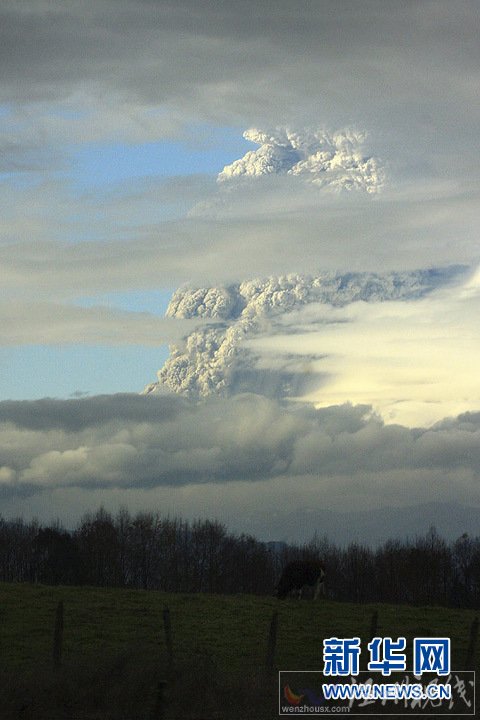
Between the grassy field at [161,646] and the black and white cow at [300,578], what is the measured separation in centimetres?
324

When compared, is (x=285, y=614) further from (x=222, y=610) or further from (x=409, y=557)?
(x=409, y=557)

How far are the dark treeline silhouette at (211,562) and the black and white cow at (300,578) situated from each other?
33894 millimetres

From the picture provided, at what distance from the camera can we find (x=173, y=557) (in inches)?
4766

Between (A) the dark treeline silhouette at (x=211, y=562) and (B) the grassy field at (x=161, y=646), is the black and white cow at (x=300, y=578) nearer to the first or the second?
(B) the grassy field at (x=161, y=646)

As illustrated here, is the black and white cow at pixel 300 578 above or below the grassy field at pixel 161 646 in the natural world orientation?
above

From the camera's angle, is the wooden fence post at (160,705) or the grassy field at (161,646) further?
the grassy field at (161,646)

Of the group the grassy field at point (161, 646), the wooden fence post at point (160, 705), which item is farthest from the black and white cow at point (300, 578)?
the wooden fence post at point (160, 705)

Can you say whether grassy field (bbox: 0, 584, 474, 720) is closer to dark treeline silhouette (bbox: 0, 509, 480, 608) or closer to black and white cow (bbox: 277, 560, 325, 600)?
black and white cow (bbox: 277, 560, 325, 600)

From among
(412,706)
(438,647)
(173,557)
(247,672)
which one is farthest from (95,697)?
(173,557)

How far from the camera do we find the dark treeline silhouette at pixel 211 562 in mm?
97250

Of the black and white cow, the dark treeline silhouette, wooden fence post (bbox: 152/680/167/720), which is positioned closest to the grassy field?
wooden fence post (bbox: 152/680/167/720)

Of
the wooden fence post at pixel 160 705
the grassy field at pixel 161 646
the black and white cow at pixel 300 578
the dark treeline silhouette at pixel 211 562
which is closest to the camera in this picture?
the wooden fence post at pixel 160 705

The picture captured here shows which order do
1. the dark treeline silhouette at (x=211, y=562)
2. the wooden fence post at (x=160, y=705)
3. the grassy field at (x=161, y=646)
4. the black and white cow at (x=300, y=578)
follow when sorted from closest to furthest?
the wooden fence post at (x=160, y=705)
the grassy field at (x=161, y=646)
the black and white cow at (x=300, y=578)
the dark treeline silhouette at (x=211, y=562)

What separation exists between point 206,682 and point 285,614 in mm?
21120
